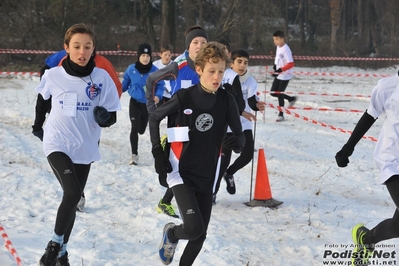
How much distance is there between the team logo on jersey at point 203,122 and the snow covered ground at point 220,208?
4.31 feet

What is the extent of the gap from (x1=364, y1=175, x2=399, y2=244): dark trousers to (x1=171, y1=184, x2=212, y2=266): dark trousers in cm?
134

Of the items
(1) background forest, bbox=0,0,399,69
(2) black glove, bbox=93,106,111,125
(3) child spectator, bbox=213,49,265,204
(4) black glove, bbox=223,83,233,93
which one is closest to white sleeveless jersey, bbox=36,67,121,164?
(2) black glove, bbox=93,106,111,125

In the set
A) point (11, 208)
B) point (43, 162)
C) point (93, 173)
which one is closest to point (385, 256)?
point (11, 208)

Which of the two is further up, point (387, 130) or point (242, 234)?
point (387, 130)

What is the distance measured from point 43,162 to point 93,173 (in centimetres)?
99

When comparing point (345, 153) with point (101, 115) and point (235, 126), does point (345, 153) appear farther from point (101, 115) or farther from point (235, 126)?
point (101, 115)

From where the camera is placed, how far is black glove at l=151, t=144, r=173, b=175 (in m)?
4.47

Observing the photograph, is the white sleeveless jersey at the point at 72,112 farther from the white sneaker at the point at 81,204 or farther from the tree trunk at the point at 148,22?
the tree trunk at the point at 148,22

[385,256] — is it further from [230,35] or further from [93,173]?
[230,35]

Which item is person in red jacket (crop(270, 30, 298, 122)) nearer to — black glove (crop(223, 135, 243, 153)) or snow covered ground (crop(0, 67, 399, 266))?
snow covered ground (crop(0, 67, 399, 266))

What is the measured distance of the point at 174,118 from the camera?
180 inches

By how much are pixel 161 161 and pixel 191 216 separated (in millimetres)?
457

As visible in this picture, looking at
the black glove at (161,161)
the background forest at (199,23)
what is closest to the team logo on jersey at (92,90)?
the black glove at (161,161)

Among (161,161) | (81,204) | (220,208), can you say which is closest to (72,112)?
(161,161)
